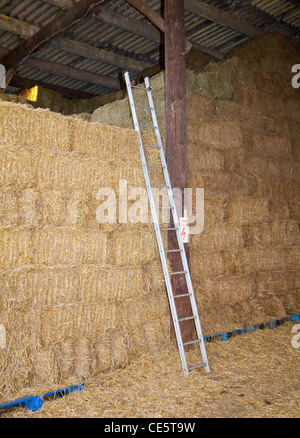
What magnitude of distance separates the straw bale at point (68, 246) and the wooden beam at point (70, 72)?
5.45 m

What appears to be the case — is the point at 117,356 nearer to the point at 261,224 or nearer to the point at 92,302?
the point at 92,302

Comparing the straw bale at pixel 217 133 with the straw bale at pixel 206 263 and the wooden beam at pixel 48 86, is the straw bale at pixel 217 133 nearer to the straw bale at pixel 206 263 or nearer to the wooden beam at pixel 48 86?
the straw bale at pixel 206 263

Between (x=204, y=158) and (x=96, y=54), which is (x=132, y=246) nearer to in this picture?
(x=204, y=158)

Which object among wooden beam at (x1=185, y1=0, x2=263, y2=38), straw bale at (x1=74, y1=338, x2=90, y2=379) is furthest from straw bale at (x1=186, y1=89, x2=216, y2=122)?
straw bale at (x1=74, y1=338, x2=90, y2=379)

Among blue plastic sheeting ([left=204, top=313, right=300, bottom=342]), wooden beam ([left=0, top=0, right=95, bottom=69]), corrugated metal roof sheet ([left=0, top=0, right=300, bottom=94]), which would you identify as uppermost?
corrugated metal roof sheet ([left=0, top=0, right=300, bottom=94])

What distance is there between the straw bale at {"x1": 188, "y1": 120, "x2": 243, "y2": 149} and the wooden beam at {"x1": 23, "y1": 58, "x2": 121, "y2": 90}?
435 cm

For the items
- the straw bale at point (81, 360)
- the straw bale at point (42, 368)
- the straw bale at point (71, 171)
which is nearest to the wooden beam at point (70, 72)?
the straw bale at point (71, 171)

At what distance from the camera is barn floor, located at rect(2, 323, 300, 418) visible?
408 cm

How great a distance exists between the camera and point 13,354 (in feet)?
14.3

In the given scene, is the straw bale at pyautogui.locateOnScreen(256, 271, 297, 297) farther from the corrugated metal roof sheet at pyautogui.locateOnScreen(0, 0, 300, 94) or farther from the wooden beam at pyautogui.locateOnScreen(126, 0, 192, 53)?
the corrugated metal roof sheet at pyautogui.locateOnScreen(0, 0, 300, 94)

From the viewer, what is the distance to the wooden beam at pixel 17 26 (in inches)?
291

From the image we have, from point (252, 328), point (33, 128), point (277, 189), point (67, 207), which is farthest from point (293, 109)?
point (33, 128)

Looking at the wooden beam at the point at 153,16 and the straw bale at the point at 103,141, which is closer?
the straw bale at the point at 103,141

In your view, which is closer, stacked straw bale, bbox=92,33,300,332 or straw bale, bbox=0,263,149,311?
straw bale, bbox=0,263,149,311
